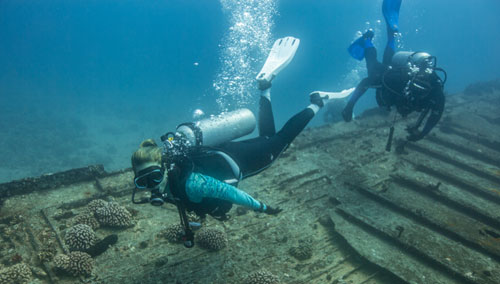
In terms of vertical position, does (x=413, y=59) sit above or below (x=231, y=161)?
above

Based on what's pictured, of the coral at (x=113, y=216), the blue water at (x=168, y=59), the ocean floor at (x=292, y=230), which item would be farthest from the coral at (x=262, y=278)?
the blue water at (x=168, y=59)

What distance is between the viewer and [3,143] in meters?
24.3

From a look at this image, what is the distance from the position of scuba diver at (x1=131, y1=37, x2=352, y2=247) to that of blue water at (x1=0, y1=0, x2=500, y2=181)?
22.3 m

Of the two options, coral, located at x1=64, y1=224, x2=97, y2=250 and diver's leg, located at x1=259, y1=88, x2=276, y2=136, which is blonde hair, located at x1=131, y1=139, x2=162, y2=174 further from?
diver's leg, located at x1=259, y1=88, x2=276, y2=136

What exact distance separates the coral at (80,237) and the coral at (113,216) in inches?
17.0

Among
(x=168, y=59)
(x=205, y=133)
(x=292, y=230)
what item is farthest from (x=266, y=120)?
(x=168, y=59)

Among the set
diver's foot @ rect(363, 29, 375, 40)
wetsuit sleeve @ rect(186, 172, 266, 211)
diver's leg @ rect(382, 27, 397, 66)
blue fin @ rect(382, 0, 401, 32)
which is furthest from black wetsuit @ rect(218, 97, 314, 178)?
blue fin @ rect(382, 0, 401, 32)

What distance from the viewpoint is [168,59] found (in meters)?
168

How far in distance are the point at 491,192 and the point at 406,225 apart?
11.0ft

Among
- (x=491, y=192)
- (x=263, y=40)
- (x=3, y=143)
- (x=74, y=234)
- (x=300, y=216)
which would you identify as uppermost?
(x=263, y=40)

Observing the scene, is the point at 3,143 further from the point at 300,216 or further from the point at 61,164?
the point at 300,216

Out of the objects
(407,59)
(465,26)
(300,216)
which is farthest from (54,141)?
(465,26)

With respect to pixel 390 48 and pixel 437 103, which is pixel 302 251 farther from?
pixel 390 48

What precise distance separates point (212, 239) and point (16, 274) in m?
2.78
